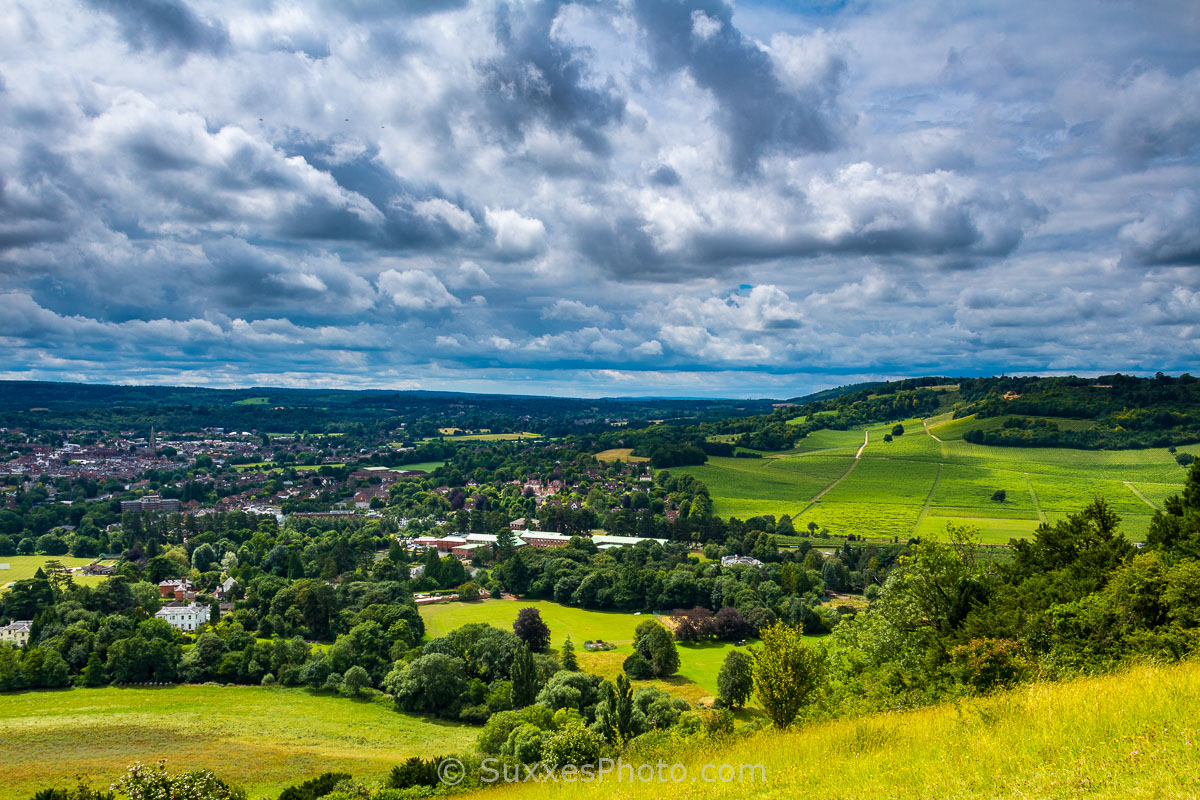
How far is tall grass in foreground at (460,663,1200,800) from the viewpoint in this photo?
25.8 ft

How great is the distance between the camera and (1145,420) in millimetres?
113688

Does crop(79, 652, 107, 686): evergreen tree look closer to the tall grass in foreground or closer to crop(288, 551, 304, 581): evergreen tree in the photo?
crop(288, 551, 304, 581): evergreen tree

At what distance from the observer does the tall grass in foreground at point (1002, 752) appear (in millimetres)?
7875

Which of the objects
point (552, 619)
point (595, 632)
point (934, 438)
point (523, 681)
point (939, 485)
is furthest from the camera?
point (934, 438)

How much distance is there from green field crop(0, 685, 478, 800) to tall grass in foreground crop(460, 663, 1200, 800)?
23.8 m

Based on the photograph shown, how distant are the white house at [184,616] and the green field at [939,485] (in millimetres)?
71220

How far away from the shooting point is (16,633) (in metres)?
55.0

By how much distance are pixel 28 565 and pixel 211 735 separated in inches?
2642

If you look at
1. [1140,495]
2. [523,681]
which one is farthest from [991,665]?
[1140,495]

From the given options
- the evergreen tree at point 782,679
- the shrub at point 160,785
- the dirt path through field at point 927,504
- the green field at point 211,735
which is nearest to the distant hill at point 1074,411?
the dirt path through field at point 927,504

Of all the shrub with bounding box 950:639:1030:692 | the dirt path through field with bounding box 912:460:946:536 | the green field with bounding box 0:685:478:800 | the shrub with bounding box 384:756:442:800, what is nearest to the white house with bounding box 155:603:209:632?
the green field with bounding box 0:685:478:800

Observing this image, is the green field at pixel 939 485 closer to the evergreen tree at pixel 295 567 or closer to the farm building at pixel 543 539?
the farm building at pixel 543 539

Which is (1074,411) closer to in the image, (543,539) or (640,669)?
Result: (543,539)

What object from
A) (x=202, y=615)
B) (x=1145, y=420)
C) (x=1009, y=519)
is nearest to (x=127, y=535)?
(x=202, y=615)
